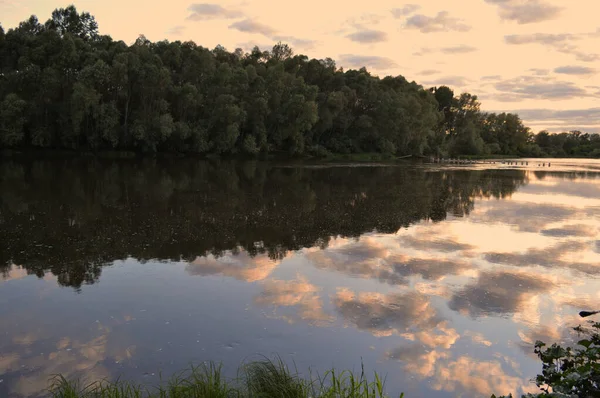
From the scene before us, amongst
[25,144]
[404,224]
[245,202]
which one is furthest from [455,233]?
[25,144]

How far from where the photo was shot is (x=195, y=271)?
47.1 feet

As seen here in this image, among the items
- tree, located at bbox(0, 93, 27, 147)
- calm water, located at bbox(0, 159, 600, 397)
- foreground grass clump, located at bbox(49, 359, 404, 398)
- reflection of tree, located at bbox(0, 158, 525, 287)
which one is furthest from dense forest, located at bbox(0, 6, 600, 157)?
foreground grass clump, located at bbox(49, 359, 404, 398)

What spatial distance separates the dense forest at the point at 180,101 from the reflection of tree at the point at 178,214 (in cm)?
2687

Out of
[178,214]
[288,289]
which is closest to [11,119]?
[178,214]

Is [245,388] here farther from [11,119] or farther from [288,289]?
[11,119]

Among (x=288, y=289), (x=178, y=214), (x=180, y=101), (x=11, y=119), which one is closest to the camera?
(x=288, y=289)

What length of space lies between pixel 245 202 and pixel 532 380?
21.8 metres

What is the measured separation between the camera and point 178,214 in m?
23.5

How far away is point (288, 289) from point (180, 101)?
2671 inches

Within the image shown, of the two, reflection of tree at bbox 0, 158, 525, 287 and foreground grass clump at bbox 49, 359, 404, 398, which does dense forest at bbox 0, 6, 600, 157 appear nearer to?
reflection of tree at bbox 0, 158, 525, 287

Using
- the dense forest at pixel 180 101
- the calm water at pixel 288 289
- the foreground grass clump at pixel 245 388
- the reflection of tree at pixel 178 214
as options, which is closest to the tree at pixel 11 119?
the dense forest at pixel 180 101

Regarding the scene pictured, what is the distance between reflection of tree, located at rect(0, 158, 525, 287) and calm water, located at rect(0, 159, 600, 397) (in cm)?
14

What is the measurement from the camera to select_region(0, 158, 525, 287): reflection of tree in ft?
53.5

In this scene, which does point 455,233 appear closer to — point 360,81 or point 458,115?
point 360,81
